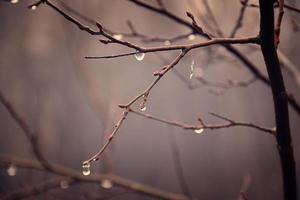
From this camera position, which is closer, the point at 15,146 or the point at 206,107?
the point at 15,146

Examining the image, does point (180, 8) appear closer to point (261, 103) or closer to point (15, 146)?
point (261, 103)

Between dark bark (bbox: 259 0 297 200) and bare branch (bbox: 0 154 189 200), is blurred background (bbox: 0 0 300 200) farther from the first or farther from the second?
dark bark (bbox: 259 0 297 200)

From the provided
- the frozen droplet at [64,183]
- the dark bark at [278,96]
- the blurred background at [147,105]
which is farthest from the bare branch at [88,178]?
the blurred background at [147,105]

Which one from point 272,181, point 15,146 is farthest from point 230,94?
point 15,146

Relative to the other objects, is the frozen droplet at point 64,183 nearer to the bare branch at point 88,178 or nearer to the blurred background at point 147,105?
the bare branch at point 88,178

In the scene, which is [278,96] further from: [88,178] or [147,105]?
[147,105]

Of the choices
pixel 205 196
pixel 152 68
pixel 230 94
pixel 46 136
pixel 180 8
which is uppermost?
pixel 180 8

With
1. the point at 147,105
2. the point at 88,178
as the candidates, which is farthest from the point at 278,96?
the point at 147,105
